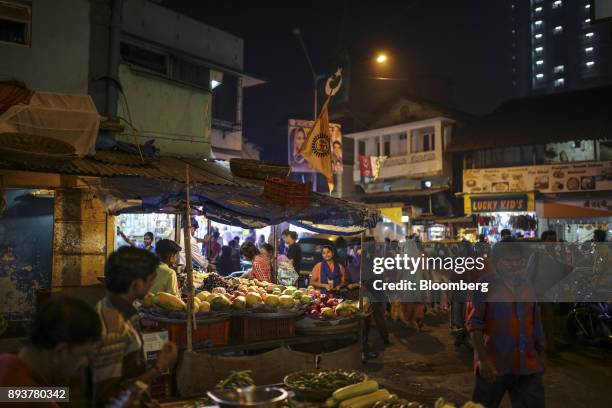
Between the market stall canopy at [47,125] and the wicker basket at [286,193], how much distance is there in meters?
3.02

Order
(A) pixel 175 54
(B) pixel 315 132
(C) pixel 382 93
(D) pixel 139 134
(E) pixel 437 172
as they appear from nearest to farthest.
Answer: (B) pixel 315 132, (D) pixel 139 134, (A) pixel 175 54, (E) pixel 437 172, (C) pixel 382 93

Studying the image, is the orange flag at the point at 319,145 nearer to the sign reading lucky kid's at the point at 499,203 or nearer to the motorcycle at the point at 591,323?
the motorcycle at the point at 591,323

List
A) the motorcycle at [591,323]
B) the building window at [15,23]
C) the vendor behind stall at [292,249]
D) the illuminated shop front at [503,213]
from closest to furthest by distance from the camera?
the motorcycle at [591,323], the building window at [15,23], the vendor behind stall at [292,249], the illuminated shop front at [503,213]

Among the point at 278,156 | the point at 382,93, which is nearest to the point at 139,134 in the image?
the point at 278,156

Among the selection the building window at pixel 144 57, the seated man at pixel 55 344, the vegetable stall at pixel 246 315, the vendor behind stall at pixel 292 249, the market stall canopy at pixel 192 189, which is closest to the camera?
the seated man at pixel 55 344

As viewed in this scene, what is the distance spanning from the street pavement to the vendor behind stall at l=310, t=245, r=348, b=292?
1732 mm

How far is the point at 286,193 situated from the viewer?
750 centimetres

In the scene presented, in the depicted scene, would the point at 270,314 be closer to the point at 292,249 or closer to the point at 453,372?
the point at 453,372

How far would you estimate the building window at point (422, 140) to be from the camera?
29.7 m

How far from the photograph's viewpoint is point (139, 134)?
11.2 m

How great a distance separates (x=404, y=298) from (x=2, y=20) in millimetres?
11659

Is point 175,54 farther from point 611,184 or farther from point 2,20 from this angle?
point 611,184

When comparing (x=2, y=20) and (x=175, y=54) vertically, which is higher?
(x=175, y=54)

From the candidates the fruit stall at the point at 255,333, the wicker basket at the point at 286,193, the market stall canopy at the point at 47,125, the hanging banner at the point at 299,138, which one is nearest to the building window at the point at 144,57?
the hanging banner at the point at 299,138
